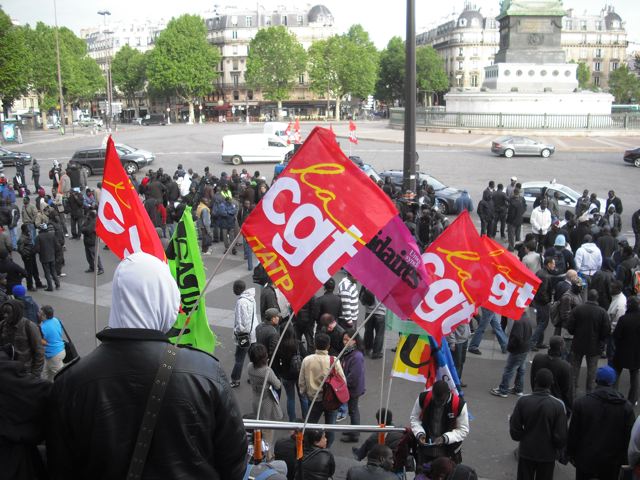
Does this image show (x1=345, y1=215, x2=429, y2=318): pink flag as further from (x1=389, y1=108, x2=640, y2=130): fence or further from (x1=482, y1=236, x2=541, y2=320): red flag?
(x1=389, y1=108, x2=640, y2=130): fence

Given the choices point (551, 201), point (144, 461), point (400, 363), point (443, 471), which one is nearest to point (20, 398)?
point (144, 461)

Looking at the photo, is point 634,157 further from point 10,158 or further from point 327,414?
point 10,158

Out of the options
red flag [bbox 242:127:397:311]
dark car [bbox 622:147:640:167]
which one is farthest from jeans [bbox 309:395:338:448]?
dark car [bbox 622:147:640:167]

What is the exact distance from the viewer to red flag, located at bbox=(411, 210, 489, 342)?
6488mm

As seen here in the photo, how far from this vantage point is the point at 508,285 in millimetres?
7301

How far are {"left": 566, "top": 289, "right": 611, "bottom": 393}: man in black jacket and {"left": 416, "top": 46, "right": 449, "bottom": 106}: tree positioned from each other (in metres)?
97.8

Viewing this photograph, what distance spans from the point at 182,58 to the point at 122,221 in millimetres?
94387

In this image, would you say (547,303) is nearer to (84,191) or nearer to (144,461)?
(144,461)

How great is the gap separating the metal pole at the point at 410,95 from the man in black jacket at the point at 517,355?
756cm

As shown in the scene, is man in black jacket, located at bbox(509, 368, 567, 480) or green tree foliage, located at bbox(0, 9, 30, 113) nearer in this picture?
man in black jacket, located at bbox(509, 368, 567, 480)

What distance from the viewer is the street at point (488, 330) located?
718 centimetres

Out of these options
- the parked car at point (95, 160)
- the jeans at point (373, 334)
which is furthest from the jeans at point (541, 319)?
the parked car at point (95, 160)

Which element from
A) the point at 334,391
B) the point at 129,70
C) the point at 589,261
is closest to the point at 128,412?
the point at 334,391

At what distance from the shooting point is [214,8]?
125 metres
